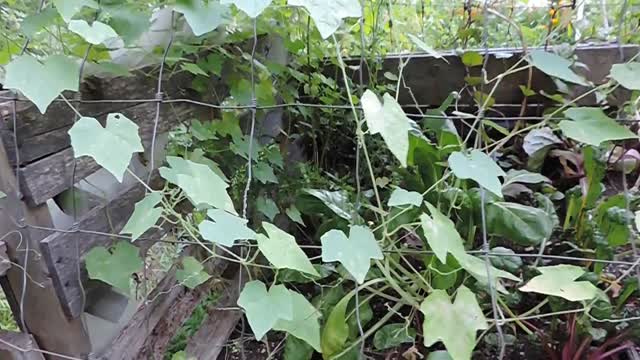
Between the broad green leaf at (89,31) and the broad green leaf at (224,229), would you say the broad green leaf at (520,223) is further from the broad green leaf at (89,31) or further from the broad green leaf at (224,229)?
the broad green leaf at (89,31)

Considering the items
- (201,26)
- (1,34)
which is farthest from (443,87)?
(1,34)

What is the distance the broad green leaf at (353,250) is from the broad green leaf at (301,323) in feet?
0.40

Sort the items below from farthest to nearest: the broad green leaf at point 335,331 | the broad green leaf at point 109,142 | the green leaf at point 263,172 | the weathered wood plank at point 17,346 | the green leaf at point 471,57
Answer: the green leaf at point 471,57, the green leaf at point 263,172, the broad green leaf at point 335,331, the weathered wood plank at point 17,346, the broad green leaf at point 109,142

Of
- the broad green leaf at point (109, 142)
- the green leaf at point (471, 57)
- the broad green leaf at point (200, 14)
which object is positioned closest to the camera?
the broad green leaf at point (109, 142)

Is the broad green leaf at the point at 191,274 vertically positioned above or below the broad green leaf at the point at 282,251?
below

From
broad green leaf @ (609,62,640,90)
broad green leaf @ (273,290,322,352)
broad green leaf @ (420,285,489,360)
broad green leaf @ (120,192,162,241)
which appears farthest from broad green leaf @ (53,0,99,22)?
broad green leaf @ (609,62,640,90)

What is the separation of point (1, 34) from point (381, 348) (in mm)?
881

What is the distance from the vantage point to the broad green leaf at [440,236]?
71 cm

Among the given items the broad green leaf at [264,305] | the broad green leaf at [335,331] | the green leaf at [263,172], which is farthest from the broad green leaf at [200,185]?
the green leaf at [263,172]

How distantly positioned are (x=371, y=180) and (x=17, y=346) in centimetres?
79

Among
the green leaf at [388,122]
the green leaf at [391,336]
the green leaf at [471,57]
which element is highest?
the green leaf at [388,122]

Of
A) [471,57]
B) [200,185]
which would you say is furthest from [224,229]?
[471,57]

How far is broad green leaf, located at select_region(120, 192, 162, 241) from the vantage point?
0.75 metres

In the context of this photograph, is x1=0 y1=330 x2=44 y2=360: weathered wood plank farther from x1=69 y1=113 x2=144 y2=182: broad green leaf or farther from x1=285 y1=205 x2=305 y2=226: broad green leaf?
x1=285 y1=205 x2=305 y2=226: broad green leaf
